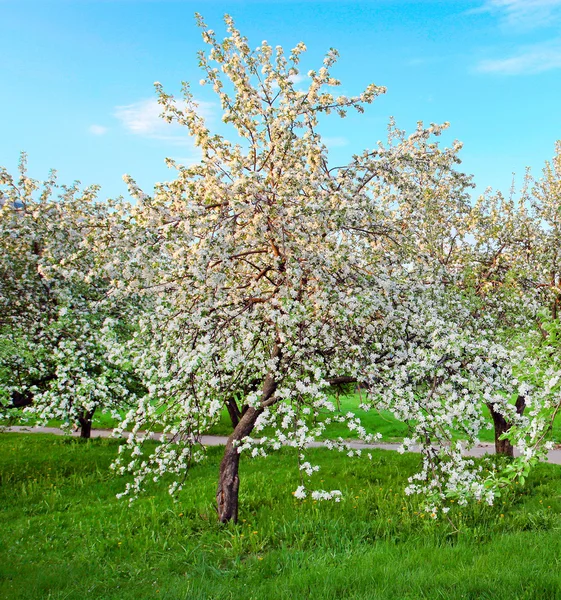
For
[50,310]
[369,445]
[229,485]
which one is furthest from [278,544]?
[369,445]

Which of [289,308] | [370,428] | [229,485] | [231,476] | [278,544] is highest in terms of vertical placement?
[289,308]

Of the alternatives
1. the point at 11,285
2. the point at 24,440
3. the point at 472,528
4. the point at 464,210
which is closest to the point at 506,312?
the point at 464,210

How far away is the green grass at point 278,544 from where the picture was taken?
289 inches

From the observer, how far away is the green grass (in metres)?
7.34

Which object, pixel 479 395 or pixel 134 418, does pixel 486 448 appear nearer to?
pixel 479 395

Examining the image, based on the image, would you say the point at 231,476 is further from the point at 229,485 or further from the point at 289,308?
the point at 289,308

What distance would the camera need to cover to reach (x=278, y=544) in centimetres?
944

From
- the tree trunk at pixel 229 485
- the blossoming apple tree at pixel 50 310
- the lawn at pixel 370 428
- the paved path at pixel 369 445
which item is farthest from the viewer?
the lawn at pixel 370 428

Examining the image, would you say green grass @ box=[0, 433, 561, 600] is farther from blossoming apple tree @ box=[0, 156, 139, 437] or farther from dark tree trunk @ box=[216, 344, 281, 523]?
Result: blossoming apple tree @ box=[0, 156, 139, 437]

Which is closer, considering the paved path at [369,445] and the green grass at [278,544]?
the green grass at [278,544]

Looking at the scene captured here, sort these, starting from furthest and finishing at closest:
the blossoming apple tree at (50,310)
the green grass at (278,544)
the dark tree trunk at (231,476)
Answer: the blossoming apple tree at (50,310)
the dark tree trunk at (231,476)
the green grass at (278,544)

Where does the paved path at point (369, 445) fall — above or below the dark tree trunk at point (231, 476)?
below

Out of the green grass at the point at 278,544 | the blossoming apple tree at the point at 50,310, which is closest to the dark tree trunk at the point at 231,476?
the green grass at the point at 278,544

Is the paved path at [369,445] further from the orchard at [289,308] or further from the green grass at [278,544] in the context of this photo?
the orchard at [289,308]
